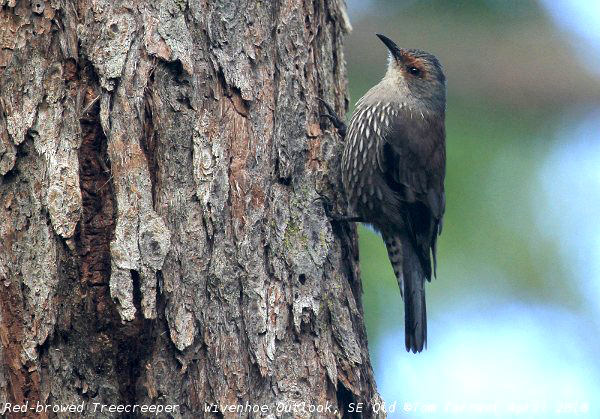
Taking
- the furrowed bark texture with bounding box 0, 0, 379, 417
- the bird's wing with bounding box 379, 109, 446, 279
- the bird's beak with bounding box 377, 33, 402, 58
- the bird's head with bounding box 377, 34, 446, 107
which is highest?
the bird's beak with bounding box 377, 33, 402, 58

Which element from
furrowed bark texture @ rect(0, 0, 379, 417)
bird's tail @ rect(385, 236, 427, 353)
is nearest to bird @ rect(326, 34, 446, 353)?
A: bird's tail @ rect(385, 236, 427, 353)

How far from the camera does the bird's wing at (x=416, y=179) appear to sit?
3924 millimetres

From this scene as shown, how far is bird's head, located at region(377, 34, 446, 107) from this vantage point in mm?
4203

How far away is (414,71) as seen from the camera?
4.22 m

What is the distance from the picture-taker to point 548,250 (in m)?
4.82

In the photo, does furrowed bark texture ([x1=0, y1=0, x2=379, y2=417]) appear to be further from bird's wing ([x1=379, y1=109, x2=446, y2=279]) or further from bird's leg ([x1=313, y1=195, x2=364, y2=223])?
bird's wing ([x1=379, y1=109, x2=446, y2=279])

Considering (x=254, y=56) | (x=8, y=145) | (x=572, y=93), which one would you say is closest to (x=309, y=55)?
(x=254, y=56)

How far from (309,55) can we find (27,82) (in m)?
1.11

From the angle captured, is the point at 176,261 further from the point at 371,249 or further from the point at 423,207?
the point at 371,249

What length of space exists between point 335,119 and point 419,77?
1085 millimetres

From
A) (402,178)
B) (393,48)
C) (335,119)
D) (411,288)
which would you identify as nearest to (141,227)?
(335,119)

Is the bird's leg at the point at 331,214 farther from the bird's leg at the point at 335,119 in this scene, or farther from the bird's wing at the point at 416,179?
the bird's wing at the point at 416,179

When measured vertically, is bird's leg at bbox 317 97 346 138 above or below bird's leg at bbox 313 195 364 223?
above

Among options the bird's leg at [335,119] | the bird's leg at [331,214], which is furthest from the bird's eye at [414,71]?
the bird's leg at [331,214]
